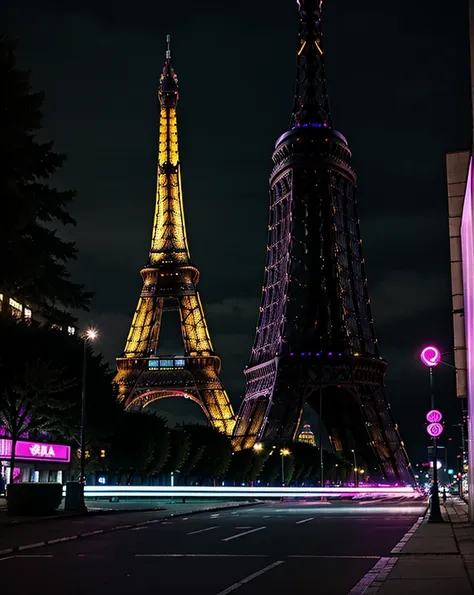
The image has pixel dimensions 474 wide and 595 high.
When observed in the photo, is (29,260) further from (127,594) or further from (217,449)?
(217,449)

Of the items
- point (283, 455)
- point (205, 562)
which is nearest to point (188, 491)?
point (283, 455)

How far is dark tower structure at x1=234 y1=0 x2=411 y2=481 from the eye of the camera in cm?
11475

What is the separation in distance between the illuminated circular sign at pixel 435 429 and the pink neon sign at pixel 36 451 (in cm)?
3394

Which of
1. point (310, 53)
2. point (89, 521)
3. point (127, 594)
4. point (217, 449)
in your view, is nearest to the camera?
point (127, 594)

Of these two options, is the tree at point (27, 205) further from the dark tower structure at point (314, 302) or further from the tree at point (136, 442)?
the dark tower structure at point (314, 302)

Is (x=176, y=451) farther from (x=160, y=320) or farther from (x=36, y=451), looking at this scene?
(x=160, y=320)

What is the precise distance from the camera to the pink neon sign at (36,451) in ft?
186

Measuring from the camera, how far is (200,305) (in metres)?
134

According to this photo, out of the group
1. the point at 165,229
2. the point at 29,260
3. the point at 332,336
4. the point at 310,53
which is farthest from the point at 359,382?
the point at 29,260

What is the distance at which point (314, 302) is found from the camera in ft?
412

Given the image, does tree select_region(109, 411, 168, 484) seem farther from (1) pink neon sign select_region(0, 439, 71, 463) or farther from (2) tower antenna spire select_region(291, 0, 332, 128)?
(2) tower antenna spire select_region(291, 0, 332, 128)

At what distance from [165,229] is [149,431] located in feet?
→ 219

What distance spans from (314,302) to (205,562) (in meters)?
110

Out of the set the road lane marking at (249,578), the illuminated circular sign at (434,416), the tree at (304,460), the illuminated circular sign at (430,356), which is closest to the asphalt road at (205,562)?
the road lane marking at (249,578)
